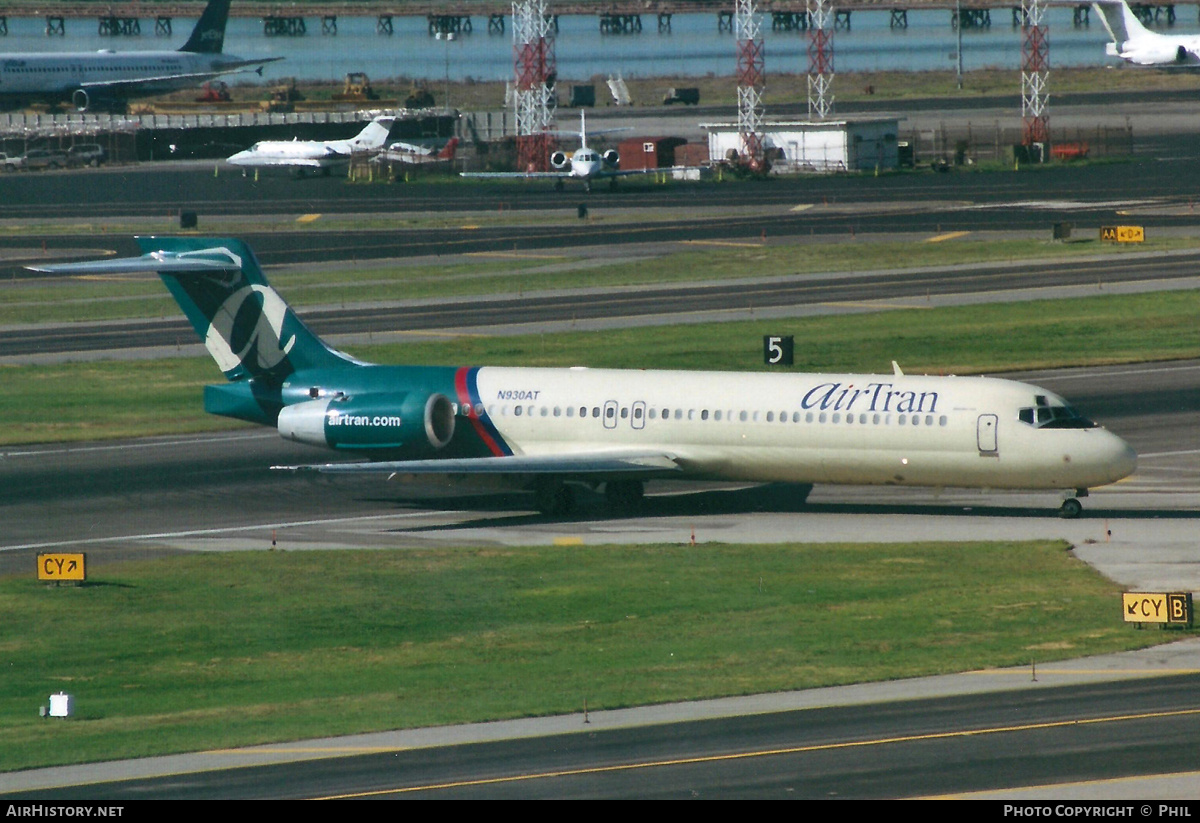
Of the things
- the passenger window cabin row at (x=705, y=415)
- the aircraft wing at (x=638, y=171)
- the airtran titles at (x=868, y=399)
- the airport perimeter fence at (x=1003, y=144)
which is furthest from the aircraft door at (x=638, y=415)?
the airport perimeter fence at (x=1003, y=144)

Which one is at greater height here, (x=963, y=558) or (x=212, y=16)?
(x=212, y=16)

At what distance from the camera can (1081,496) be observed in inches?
1641

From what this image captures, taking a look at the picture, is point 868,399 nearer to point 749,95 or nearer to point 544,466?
point 544,466

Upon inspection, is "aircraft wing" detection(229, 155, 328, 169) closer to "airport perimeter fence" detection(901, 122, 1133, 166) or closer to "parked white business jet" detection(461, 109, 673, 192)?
"parked white business jet" detection(461, 109, 673, 192)

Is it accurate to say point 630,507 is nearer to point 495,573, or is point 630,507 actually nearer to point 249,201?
point 495,573

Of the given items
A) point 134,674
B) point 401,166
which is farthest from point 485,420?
point 401,166

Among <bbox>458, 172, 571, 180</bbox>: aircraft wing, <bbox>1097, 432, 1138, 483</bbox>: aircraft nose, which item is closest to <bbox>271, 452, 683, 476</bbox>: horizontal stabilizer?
<bbox>1097, 432, 1138, 483</bbox>: aircraft nose

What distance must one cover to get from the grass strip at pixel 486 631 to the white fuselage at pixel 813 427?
9.53ft

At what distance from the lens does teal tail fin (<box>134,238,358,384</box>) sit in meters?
47.2

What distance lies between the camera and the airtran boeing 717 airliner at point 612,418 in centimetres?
4066

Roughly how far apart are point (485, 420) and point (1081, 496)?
14948 millimetres

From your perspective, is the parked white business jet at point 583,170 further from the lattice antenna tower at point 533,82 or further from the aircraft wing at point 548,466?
the aircraft wing at point 548,466

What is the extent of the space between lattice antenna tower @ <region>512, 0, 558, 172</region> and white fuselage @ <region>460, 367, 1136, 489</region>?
95386 millimetres
